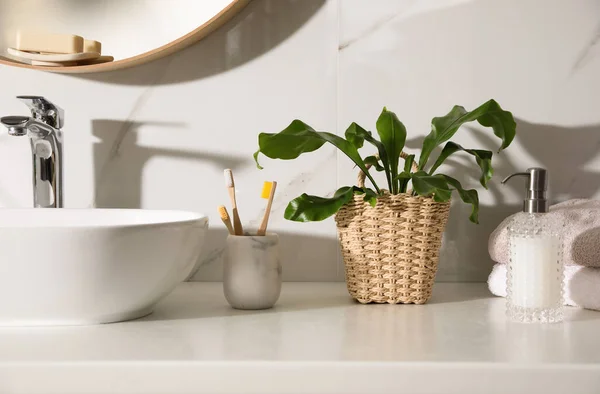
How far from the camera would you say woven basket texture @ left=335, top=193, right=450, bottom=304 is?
2.67 feet

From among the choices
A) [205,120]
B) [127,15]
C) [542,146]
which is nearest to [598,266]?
[542,146]

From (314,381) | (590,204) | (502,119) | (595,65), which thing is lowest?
(314,381)

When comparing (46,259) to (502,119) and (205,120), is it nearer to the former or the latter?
(205,120)

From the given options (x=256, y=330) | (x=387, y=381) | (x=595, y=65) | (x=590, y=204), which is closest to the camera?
(x=387, y=381)

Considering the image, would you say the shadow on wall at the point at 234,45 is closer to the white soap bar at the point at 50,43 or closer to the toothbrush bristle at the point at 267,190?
the white soap bar at the point at 50,43

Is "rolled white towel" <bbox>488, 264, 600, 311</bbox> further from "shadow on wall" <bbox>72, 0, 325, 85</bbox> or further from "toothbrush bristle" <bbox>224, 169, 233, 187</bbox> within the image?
"shadow on wall" <bbox>72, 0, 325, 85</bbox>

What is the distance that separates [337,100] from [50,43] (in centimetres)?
49

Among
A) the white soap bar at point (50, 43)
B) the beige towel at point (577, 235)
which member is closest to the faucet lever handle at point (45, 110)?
the white soap bar at point (50, 43)

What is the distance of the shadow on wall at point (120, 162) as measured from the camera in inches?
41.2

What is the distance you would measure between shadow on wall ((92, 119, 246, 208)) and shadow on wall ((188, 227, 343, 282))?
0.48 feet

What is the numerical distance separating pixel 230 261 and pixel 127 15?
1.65ft

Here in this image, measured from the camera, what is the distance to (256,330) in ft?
2.27

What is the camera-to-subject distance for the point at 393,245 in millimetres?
818

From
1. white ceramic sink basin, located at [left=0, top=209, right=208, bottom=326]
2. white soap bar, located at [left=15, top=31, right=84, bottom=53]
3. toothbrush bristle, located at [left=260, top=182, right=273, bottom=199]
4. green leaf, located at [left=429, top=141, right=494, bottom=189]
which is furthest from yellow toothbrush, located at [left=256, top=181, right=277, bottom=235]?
white soap bar, located at [left=15, top=31, right=84, bottom=53]
